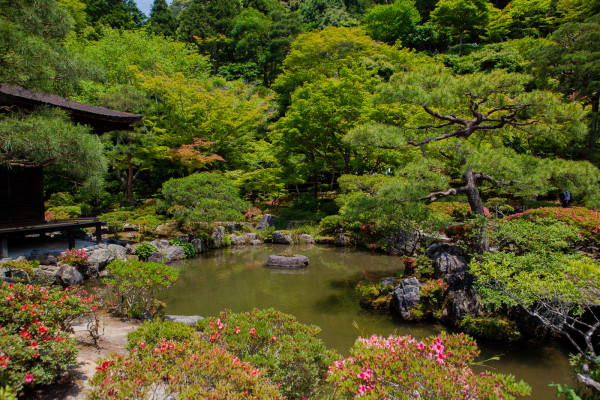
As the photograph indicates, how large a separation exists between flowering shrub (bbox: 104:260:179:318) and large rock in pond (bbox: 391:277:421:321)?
4.07m

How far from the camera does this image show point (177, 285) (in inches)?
333

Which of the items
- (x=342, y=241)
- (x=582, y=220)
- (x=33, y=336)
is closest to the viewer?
(x=33, y=336)

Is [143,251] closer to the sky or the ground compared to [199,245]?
closer to the sky

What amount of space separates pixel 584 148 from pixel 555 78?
10.1ft

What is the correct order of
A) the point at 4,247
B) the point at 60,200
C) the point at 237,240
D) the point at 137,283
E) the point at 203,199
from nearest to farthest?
the point at 137,283
the point at 4,247
the point at 203,199
the point at 237,240
the point at 60,200

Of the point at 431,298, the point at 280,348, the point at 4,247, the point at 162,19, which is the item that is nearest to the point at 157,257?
the point at 4,247

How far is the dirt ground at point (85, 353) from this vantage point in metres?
3.13

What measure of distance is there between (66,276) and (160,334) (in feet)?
17.0

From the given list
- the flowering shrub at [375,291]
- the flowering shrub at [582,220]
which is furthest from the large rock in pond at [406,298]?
the flowering shrub at [582,220]

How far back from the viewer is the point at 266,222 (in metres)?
15.8

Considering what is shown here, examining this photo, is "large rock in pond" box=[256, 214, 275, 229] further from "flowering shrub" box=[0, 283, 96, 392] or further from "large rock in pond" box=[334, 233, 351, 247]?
"flowering shrub" box=[0, 283, 96, 392]

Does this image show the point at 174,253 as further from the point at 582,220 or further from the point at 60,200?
the point at 582,220

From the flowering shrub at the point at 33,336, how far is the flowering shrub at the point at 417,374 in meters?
2.42

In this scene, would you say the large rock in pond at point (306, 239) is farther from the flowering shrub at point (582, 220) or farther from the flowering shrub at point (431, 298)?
the flowering shrub at point (582, 220)
